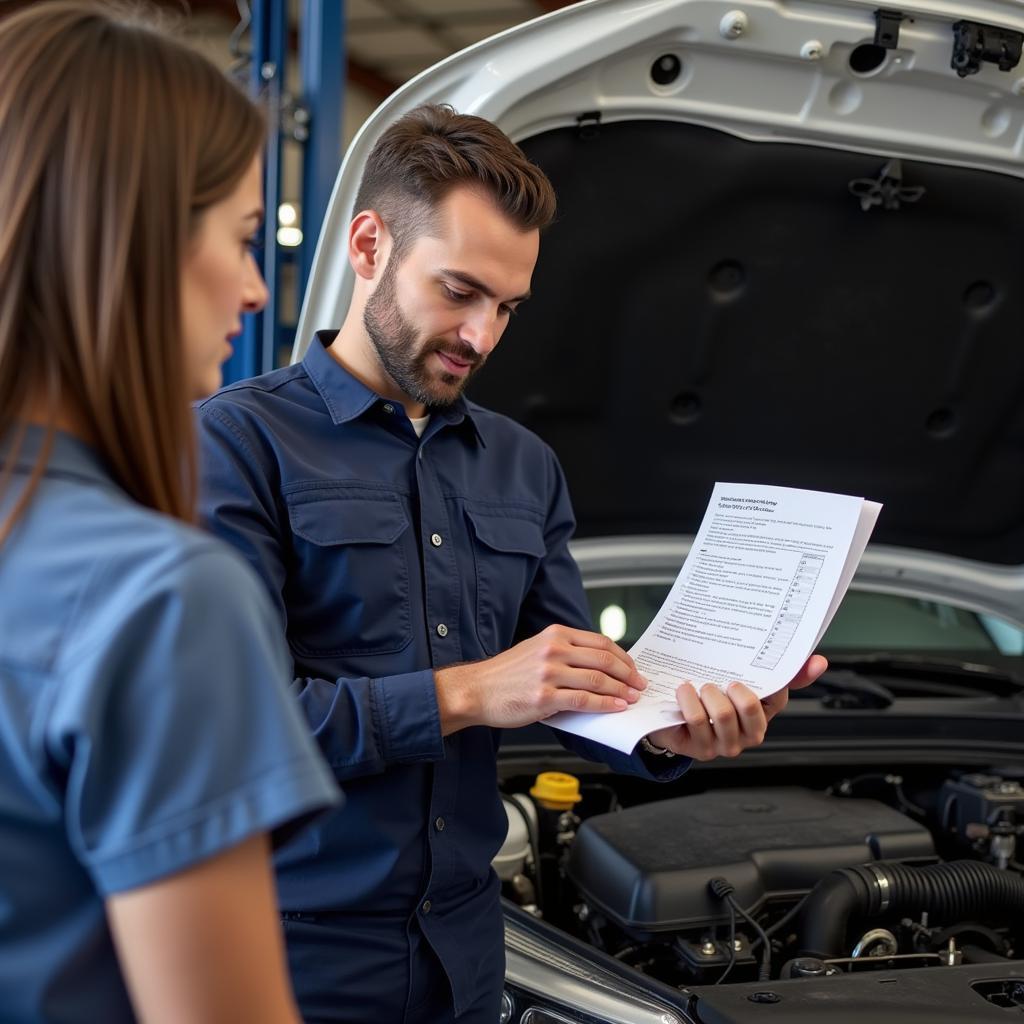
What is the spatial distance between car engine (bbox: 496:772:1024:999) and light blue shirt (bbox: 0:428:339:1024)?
96 centimetres

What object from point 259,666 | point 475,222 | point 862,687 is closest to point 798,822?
point 862,687

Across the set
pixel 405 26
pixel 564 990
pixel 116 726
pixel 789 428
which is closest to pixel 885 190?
pixel 789 428

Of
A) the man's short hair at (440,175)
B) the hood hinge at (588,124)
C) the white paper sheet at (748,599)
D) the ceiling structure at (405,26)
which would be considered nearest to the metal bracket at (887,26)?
the hood hinge at (588,124)

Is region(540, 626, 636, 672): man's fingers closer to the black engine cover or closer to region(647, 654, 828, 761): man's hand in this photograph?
region(647, 654, 828, 761): man's hand

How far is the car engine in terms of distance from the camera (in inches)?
Answer: 59.5

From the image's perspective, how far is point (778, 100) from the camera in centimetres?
174

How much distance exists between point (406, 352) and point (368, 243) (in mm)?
176

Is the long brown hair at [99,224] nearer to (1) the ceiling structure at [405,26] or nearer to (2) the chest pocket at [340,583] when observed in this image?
(2) the chest pocket at [340,583]

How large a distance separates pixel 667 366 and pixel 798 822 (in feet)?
2.67

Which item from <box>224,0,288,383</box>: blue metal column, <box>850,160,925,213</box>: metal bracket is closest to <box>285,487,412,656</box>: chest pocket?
<box>224,0,288,383</box>: blue metal column

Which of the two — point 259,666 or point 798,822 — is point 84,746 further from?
point 798,822

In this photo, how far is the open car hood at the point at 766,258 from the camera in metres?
1.62

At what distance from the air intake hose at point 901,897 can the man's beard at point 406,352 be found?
843 millimetres

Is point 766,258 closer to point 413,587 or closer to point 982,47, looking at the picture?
point 982,47
